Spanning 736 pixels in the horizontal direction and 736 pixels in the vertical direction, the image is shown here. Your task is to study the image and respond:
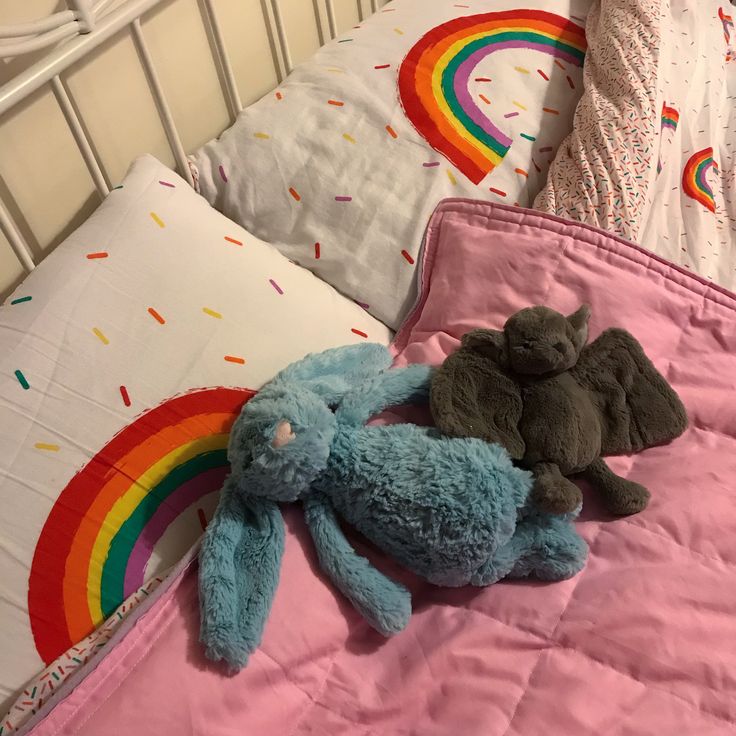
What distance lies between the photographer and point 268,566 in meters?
0.61

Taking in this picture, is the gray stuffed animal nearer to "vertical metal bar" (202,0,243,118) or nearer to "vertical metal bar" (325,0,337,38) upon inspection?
"vertical metal bar" (202,0,243,118)

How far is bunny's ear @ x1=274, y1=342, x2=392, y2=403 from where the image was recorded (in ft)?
2.30

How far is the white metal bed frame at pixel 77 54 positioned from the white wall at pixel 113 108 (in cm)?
2

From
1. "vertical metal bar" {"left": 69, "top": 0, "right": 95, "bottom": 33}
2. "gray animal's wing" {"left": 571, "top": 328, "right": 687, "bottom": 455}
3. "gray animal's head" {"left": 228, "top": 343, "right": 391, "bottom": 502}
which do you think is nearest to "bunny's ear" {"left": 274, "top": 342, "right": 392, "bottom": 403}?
"gray animal's head" {"left": 228, "top": 343, "right": 391, "bottom": 502}

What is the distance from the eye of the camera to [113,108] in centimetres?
88

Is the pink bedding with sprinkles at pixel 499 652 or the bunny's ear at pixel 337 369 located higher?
the bunny's ear at pixel 337 369

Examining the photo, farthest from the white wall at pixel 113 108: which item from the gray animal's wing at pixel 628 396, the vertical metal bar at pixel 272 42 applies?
the gray animal's wing at pixel 628 396

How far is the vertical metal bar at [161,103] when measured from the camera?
85 cm

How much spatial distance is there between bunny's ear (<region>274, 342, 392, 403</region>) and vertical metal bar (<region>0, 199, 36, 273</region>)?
1.15ft

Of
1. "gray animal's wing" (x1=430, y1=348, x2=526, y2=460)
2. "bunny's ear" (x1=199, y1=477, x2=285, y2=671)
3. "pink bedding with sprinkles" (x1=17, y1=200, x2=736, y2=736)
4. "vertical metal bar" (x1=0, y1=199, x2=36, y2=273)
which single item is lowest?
"pink bedding with sprinkles" (x1=17, y1=200, x2=736, y2=736)

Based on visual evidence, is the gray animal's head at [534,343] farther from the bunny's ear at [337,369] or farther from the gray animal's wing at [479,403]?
the bunny's ear at [337,369]

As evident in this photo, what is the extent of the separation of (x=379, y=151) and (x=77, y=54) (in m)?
0.40

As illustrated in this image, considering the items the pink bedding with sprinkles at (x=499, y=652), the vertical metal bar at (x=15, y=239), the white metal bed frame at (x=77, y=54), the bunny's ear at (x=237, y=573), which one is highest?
the white metal bed frame at (x=77, y=54)

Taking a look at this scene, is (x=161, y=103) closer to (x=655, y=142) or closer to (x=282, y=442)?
(x=282, y=442)
